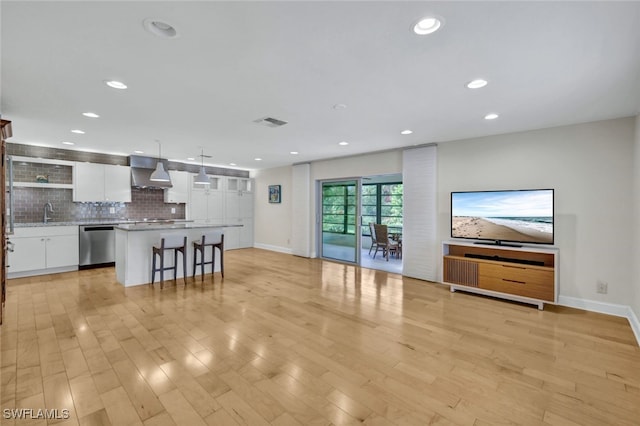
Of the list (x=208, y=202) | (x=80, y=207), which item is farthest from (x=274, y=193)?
(x=80, y=207)

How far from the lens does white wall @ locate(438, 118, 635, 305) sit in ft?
11.4

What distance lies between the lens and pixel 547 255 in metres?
3.91

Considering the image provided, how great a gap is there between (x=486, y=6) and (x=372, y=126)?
7.84 ft

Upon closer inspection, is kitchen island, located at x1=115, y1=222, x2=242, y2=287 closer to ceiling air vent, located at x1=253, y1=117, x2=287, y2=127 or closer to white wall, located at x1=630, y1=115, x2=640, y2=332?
ceiling air vent, located at x1=253, y1=117, x2=287, y2=127

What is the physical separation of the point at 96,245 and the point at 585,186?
328 inches

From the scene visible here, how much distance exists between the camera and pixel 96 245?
18.9ft

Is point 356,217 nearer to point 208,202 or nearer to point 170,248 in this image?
point 170,248

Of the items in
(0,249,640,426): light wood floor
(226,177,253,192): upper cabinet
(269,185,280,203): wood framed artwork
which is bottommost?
(0,249,640,426): light wood floor

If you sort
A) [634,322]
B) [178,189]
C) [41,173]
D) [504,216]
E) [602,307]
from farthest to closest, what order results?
1. [178,189]
2. [41,173]
3. [504,216]
4. [602,307]
5. [634,322]

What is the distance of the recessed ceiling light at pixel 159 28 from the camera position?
1755 millimetres

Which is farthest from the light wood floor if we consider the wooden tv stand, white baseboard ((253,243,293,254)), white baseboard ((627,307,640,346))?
white baseboard ((253,243,293,254))

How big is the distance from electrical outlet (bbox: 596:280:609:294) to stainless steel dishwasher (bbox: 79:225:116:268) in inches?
311

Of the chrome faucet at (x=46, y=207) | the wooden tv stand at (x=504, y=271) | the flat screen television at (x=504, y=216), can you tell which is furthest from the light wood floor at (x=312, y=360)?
the chrome faucet at (x=46, y=207)

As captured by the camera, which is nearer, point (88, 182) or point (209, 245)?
point (209, 245)
